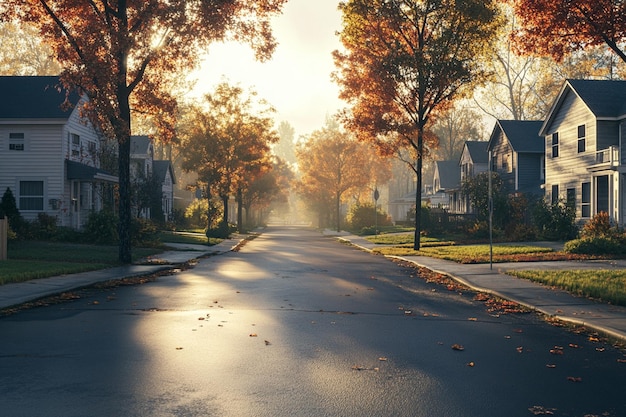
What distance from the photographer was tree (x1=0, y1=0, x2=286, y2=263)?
20.1m

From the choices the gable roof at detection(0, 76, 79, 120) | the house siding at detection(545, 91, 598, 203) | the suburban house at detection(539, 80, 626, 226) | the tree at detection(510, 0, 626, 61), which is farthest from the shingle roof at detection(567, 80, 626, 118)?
the gable roof at detection(0, 76, 79, 120)

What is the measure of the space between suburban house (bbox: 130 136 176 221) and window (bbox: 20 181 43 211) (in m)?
14.5

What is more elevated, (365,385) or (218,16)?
(218,16)

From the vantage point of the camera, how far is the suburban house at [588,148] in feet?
104

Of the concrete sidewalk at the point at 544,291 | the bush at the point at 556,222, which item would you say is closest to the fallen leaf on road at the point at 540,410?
the concrete sidewalk at the point at 544,291

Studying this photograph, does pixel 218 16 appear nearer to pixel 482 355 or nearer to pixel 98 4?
pixel 98 4

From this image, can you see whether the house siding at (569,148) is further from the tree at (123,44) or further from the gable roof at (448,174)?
the gable roof at (448,174)

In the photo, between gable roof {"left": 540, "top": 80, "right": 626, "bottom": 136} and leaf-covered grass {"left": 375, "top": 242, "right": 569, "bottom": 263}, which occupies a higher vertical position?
gable roof {"left": 540, "top": 80, "right": 626, "bottom": 136}

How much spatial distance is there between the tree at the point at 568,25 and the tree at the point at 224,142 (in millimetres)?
36846

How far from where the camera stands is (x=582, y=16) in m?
16.9

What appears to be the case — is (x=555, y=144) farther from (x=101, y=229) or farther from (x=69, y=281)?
(x=69, y=281)

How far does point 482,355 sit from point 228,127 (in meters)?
48.5

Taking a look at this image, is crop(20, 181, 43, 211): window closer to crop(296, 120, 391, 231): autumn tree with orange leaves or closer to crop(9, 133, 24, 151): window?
crop(9, 133, 24, 151): window

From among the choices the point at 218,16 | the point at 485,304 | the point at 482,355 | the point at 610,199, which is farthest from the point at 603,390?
the point at 610,199
